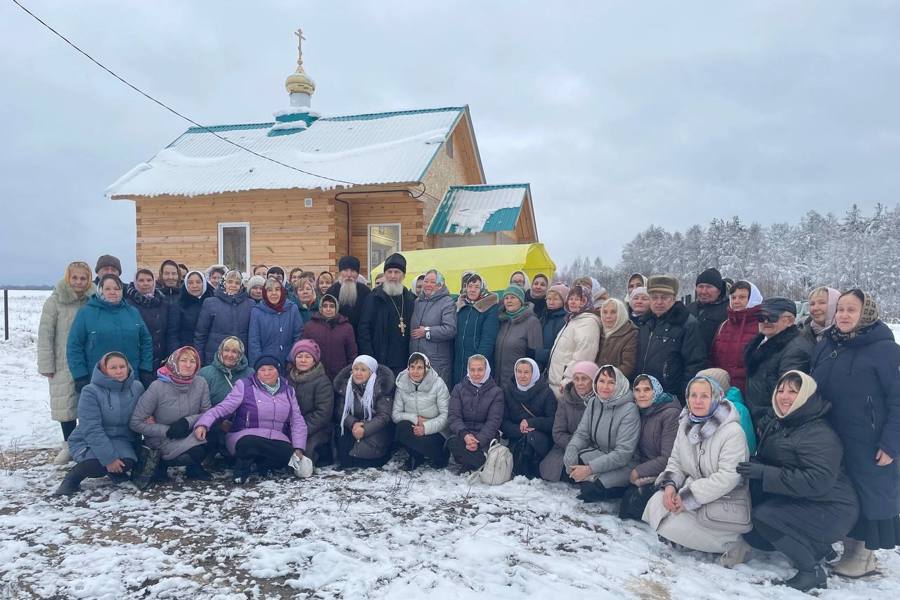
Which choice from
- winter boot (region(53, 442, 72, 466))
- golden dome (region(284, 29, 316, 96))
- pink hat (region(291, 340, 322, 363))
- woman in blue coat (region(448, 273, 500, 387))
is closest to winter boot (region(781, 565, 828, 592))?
woman in blue coat (region(448, 273, 500, 387))

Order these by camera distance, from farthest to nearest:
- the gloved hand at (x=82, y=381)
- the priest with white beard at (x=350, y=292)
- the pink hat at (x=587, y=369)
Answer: the priest with white beard at (x=350, y=292) → the gloved hand at (x=82, y=381) → the pink hat at (x=587, y=369)

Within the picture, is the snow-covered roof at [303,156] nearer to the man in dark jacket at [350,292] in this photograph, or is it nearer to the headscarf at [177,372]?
the man in dark jacket at [350,292]

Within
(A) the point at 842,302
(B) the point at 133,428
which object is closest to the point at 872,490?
(A) the point at 842,302

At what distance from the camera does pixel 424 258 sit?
939 cm

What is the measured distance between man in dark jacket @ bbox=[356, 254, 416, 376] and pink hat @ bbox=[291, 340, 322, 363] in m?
0.57

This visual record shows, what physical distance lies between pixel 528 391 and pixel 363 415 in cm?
154

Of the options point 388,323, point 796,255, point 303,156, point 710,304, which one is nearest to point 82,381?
point 388,323

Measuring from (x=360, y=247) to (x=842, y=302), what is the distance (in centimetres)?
1030

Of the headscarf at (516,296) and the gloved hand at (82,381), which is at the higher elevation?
the headscarf at (516,296)

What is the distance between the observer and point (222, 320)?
213 inches

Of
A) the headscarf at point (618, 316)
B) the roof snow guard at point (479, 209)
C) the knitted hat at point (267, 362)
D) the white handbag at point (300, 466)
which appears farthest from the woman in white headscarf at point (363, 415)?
the roof snow guard at point (479, 209)

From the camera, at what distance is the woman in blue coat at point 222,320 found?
17.7 feet

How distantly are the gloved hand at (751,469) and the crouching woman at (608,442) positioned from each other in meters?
0.88

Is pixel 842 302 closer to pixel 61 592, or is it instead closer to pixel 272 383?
pixel 272 383
